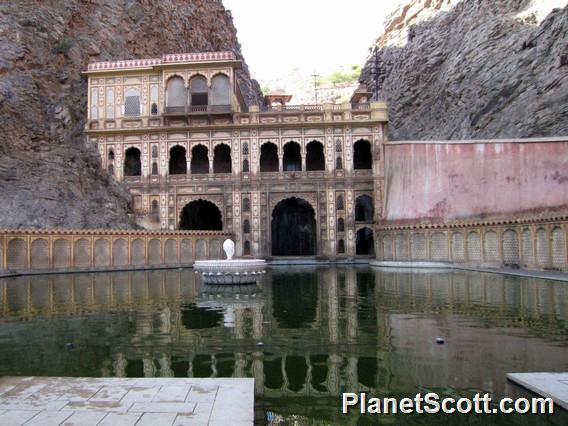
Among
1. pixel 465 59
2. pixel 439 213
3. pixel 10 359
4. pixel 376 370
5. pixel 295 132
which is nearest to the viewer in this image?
pixel 376 370

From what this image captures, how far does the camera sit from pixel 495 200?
2659cm

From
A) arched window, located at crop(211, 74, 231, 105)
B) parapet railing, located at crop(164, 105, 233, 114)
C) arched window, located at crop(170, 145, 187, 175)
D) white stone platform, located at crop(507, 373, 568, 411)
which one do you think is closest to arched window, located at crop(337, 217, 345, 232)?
parapet railing, located at crop(164, 105, 233, 114)

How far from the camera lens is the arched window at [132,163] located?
128 ft

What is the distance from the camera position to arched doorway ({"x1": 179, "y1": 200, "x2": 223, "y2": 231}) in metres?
39.3

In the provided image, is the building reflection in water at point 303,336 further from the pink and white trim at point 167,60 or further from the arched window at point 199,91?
the pink and white trim at point 167,60

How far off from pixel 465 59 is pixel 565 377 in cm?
4279

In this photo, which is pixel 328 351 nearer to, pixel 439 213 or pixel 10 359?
pixel 10 359

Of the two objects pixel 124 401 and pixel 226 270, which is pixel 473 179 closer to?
pixel 226 270

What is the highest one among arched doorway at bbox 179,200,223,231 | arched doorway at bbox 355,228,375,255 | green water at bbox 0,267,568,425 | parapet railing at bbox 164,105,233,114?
parapet railing at bbox 164,105,233,114

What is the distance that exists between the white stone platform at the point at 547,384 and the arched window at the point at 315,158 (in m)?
34.6

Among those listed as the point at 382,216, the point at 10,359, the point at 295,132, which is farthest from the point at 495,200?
Answer: the point at 10,359

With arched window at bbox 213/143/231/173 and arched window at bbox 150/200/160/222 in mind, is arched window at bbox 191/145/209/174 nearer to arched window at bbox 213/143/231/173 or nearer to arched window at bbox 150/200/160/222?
arched window at bbox 213/143/231/173

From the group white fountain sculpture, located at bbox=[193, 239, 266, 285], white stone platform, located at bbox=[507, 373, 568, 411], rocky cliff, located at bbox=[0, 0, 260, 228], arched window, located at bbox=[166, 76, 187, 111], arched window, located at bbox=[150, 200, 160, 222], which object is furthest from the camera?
arched window, located at bbox=[166, 76, 187, 111]

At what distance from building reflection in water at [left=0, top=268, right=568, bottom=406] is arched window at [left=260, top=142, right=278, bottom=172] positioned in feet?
79.3
